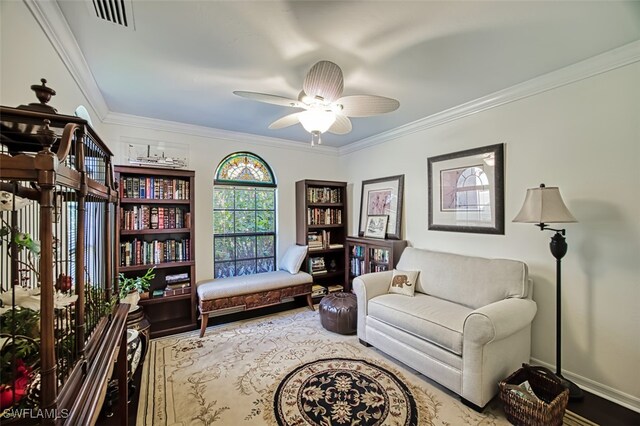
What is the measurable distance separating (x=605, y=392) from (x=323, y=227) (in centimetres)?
333

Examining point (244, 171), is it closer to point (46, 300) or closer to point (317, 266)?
point (317, 266)

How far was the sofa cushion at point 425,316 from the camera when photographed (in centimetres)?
205

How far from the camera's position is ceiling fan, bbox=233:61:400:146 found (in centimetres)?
173

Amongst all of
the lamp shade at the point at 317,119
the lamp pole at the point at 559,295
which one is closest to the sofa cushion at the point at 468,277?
the lamp pole at the point at 559,295

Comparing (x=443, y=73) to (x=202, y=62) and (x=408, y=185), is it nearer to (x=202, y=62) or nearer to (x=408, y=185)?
(x=408, y=185)

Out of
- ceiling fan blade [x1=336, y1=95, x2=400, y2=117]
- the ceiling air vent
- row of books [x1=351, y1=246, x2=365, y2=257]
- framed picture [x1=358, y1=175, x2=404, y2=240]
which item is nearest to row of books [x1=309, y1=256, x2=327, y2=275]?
row of books [x1=351, y1=246, x2=365, y2=257]

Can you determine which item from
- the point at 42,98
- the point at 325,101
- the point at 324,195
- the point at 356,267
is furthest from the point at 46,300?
the point at 324,195

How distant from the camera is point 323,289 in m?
4.21

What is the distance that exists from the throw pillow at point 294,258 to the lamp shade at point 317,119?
6.96ft

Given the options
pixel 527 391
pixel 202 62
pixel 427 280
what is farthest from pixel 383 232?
pixel 202 62

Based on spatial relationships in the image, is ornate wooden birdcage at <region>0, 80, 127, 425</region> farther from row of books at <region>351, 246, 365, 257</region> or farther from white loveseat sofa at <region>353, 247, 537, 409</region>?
row of books at <region>351, 246, 365, 257</region>

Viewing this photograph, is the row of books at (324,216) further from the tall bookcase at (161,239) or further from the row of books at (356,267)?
the tall bookcase at (161,239)

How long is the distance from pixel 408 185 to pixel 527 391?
2.40m

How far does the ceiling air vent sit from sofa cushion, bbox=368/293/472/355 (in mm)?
2885
